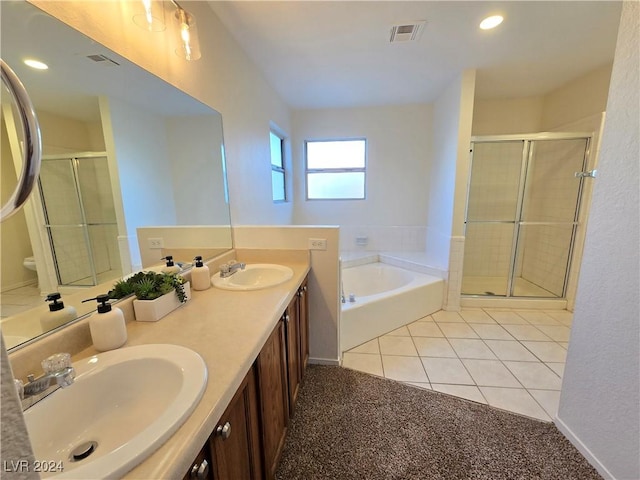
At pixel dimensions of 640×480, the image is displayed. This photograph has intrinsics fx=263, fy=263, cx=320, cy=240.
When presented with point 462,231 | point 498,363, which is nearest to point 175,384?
point 498,363

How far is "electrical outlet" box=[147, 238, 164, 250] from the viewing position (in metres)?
1.31

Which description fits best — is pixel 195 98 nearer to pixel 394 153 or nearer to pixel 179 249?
pixel 179 249

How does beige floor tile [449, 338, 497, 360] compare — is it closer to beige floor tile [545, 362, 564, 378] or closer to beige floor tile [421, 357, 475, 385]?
beige floor tile [421, 357, 475, 385]

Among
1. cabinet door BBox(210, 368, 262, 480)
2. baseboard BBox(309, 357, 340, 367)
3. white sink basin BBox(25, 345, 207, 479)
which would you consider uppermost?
white sink basin BBox(25, 345, 207, 479)

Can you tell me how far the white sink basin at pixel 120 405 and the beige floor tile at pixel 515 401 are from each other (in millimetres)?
1926

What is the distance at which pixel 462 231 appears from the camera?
2.91 metres

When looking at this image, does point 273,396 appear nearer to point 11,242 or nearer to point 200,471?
point 200,471

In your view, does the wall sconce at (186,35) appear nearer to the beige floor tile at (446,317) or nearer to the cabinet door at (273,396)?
the cabinet door at (273,396)

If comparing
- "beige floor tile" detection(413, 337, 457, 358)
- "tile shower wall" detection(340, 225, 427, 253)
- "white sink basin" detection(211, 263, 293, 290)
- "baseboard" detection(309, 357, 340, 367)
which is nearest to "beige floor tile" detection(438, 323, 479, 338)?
"beige floor tile" detection(413, 337, 457, 358)

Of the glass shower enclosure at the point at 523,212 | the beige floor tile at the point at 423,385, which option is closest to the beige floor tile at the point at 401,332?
the beige floor tile at the point at 423,385

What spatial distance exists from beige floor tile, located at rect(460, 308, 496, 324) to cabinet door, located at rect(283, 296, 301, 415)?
206 centimetres

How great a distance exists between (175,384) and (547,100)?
4644 millimetres

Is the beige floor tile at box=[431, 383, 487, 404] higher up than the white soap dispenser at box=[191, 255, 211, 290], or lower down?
lower down

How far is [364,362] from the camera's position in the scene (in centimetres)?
215
